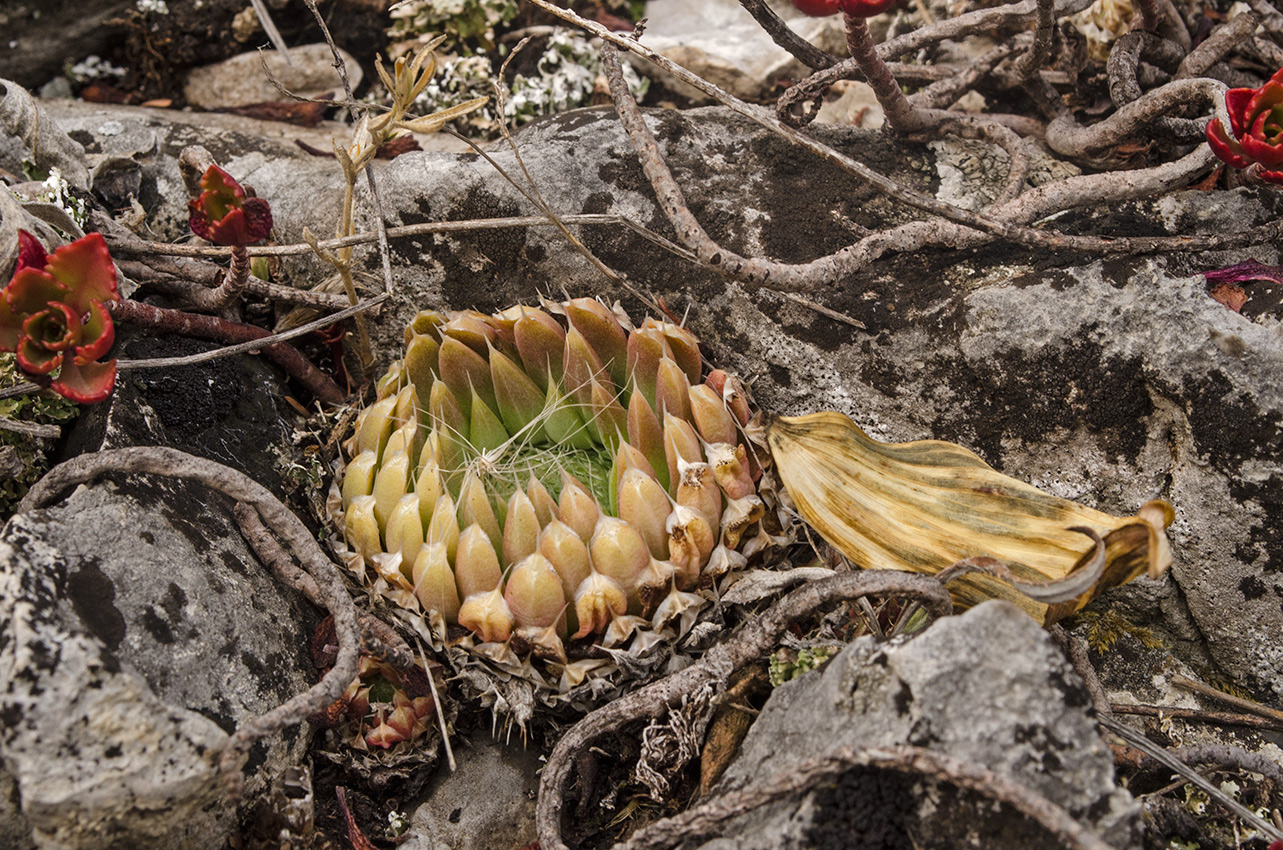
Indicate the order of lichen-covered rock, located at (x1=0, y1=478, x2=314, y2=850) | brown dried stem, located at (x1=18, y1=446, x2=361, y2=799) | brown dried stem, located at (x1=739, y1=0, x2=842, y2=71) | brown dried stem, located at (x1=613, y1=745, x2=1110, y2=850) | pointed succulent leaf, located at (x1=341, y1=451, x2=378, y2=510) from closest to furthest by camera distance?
brown dried stem, located at (x1=613, y1=745, x2=1110, y2=850), lichen-covered rock, located at (x1=0, y1=478, x2=314, y2=850), brown dried stem, located at (x1=18, y1=446, x2=361, y2=799), pointed succulent leaf, located at (x1=341, y1=451, x2=378, y2=510), brown dried stem, located at (x1=739, y1=0, x2=842, y2=71)

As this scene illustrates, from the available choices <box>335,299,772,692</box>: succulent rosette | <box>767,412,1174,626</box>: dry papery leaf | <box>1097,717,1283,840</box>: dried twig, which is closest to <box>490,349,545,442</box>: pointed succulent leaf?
<box>335,299,772,692</box>: succulent rosette

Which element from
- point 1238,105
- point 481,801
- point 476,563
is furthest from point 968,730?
point 1238,105

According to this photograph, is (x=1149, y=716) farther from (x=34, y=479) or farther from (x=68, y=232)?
(x=68, y=232)

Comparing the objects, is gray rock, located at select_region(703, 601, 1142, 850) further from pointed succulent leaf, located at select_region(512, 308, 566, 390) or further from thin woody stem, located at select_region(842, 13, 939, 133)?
thin woody stem, located at select_region(842, 13, 939, 133)

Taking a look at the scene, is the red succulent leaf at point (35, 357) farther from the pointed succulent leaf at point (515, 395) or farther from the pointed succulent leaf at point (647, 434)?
the pointed succulent leaf at point (647, 434)

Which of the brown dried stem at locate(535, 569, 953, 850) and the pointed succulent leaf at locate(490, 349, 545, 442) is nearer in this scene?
the brown dried stem at locate(535, 569, 953, 850)

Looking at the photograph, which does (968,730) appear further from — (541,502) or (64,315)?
(64,315)
